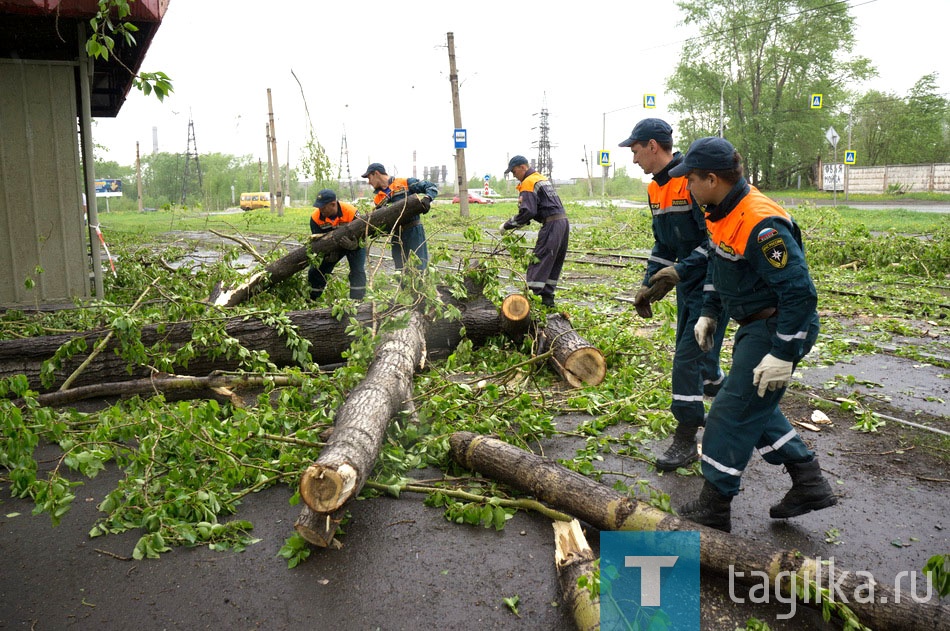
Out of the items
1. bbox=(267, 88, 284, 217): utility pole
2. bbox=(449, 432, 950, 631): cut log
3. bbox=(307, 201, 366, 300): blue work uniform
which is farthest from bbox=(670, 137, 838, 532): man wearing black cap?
bbox=(267, 88, 284, 217): utility pole

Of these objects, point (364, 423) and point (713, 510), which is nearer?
point (713, 510)

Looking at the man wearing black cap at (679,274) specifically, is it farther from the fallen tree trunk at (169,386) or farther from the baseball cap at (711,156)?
the fallen tree trunk at (169,386)

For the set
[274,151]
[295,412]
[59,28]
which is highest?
[274,151]

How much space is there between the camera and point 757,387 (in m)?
3.40

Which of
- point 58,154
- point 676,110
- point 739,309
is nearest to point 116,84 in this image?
point 58,154

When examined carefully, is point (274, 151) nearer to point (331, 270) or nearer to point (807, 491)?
point (331, 270)

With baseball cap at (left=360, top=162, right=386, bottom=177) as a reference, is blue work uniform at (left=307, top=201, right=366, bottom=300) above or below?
below

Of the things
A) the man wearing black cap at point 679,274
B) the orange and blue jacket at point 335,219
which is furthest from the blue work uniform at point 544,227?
the man wearing black cap at point 679,274

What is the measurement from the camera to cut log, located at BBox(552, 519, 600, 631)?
2.88 meters

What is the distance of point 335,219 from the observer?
9.09 m

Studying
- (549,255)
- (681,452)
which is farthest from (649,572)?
(549,255)

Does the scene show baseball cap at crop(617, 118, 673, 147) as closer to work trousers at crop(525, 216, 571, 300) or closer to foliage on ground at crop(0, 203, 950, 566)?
foliage on ground at crop(0, 203, 950, 566)

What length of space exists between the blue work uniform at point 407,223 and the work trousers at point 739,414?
5.34 meters

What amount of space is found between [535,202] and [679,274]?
150 inches
